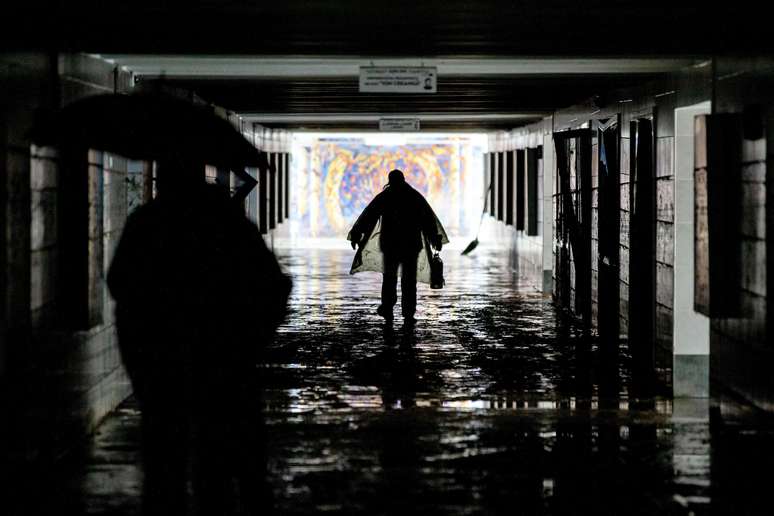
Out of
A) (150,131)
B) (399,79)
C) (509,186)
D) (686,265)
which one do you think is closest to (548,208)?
(509,186)

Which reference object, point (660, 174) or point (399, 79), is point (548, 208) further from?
point (399, 79)

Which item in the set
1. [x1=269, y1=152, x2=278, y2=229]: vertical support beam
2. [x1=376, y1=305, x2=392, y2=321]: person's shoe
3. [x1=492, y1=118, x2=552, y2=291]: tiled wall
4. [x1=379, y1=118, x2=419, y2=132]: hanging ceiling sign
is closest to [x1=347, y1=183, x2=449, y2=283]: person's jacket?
[x1=376, y1=305, x2=392, y2=321]: person's shoe

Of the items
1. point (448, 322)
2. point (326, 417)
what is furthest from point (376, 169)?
point (326, 417)

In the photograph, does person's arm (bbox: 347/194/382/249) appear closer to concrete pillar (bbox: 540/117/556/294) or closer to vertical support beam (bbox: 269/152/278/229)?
concrete pillar (bbox: 540/117/556/294)

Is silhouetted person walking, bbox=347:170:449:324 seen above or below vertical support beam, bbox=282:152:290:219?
below

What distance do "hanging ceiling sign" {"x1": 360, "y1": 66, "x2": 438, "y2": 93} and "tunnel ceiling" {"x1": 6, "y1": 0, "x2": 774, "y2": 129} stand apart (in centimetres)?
19

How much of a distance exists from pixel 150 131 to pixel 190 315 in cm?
93

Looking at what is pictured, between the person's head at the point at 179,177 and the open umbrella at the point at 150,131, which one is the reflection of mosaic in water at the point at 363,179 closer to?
the open umbrella at the point at 150,131

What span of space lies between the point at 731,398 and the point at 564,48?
2625 mm

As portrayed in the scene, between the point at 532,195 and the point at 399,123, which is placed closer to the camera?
the point at 399,123

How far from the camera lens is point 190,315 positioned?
6.11m

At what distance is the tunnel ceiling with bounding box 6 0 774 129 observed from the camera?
7.55 m

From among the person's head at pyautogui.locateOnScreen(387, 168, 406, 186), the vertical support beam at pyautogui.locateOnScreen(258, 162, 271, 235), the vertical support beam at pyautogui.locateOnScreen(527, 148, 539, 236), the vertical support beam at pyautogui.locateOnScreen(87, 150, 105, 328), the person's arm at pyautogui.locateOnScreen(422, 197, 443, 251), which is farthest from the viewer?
the vertical support beam at pyautogui.locateOnScreen(258, 162, 271, 235)

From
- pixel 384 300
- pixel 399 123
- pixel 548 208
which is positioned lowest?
pixel 384 300
